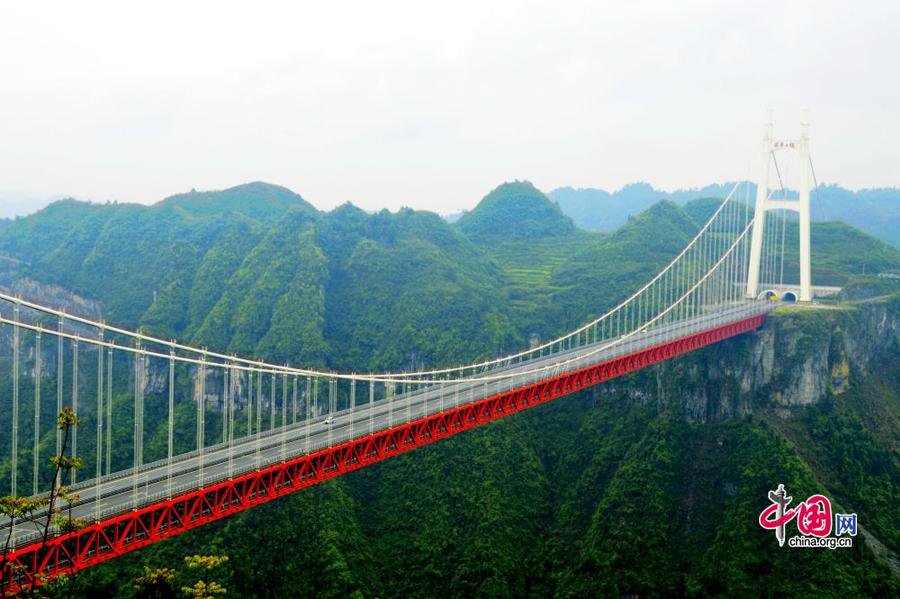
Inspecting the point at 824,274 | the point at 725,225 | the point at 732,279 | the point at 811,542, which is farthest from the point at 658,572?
the point at 725,225

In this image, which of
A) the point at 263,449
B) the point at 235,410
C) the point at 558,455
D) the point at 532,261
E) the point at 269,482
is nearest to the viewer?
the point at 269,482

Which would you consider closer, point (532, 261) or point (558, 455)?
point (558, 455)

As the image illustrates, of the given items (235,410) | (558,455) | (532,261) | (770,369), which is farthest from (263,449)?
(532,261)

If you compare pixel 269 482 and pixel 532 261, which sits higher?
pixel 532 261

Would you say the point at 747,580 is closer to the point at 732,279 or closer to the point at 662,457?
the point at 662,457

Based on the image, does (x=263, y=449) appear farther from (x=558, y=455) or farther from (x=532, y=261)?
(x=532, y=261)

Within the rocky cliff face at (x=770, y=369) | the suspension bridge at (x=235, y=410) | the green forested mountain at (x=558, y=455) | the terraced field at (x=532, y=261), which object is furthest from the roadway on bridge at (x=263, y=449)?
the terraced field at (x=532, y=261)
